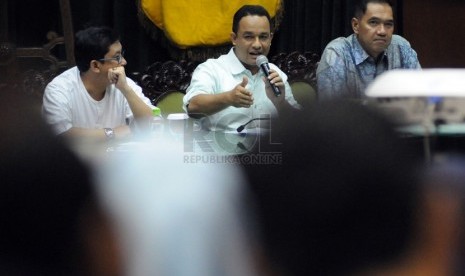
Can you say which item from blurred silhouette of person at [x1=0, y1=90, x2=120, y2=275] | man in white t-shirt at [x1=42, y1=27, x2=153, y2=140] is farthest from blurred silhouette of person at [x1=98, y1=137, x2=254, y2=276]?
man in white t-shirt at [x1=42, y1=27, x2=153, y2=140]

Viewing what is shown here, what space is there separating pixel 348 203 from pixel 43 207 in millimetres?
210

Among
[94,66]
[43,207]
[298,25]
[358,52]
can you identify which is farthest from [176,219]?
[298,25]

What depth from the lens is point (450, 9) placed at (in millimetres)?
3443

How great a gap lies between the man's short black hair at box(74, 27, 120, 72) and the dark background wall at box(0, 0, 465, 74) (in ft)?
2.09

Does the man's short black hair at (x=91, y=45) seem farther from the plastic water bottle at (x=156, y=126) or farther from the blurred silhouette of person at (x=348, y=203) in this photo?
the blurred silhouette of person at (x=348, y=203)

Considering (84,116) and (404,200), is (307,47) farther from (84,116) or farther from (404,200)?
(404,200)

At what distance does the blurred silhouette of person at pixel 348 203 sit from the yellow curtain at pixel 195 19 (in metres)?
2.67

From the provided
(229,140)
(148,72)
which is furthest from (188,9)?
(229,140)

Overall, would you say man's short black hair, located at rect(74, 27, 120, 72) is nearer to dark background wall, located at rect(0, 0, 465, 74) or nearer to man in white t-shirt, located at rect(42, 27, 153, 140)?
man in white t-shirt, located at rect(42, 27, 153, 140)

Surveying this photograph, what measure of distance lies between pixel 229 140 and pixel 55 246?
6.3 inches

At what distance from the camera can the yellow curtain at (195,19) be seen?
315cm

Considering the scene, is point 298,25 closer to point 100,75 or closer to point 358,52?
point 358,52

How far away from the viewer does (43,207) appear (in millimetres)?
521

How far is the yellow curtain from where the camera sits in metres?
3.15
